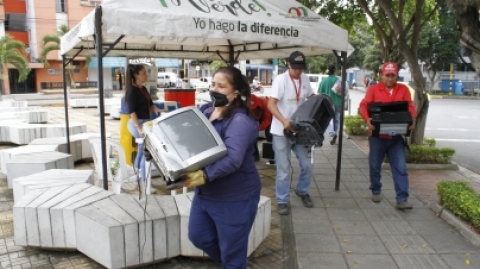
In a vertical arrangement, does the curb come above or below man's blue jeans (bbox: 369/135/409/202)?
below

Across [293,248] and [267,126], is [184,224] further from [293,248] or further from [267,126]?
[267,126]

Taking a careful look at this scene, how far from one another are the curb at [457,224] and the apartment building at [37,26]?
33214 mm

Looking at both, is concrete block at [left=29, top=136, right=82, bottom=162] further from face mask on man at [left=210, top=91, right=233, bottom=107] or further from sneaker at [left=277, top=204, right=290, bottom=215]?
face mask on man at [left=210, top=91, right=233, bottom=107]

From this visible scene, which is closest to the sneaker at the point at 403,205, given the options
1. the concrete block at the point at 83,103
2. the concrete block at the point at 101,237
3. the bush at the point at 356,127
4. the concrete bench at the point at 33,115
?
the concrete block at the point at 101,237

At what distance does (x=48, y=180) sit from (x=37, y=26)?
33.5 metres

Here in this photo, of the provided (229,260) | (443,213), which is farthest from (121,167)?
(443,213)

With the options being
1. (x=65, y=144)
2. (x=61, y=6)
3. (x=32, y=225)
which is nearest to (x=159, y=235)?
(x=32, y=225)

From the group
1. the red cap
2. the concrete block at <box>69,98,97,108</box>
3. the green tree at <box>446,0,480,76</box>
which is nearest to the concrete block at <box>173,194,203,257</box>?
the red cap

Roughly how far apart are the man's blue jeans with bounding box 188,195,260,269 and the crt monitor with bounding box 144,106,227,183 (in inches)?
14.8

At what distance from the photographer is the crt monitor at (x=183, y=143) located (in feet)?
6.90

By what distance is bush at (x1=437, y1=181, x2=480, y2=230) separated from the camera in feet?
12.8

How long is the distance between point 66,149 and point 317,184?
429cm

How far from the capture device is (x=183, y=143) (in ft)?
7.14

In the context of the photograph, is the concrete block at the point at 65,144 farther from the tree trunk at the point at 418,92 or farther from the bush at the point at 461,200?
the tree trunk at the point at 418,92
